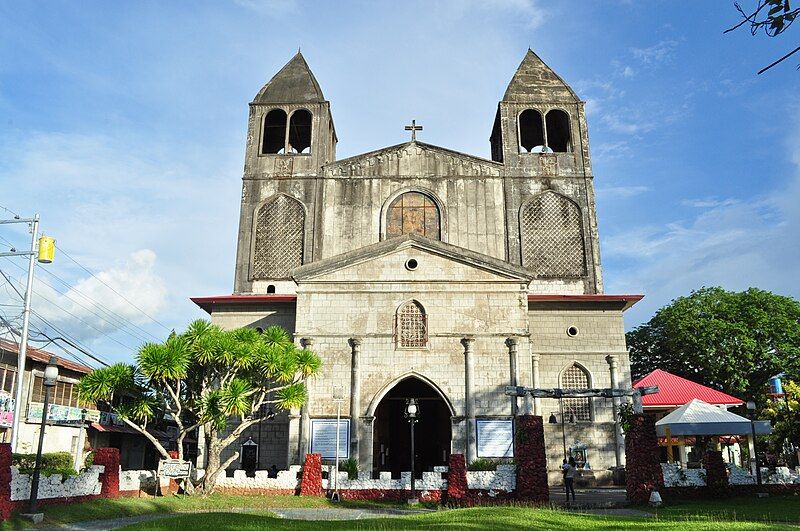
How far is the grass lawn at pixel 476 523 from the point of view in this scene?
1277cm

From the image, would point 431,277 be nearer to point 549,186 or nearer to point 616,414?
point 616,414

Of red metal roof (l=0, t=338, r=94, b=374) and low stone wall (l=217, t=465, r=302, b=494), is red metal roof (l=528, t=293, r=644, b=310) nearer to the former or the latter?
low stone wall (l=217, t=465, r=302, b=494)

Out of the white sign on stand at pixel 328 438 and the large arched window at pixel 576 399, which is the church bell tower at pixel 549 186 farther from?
the white sign on stand at pixel 328 438

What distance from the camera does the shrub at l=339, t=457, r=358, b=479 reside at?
77.8 feet

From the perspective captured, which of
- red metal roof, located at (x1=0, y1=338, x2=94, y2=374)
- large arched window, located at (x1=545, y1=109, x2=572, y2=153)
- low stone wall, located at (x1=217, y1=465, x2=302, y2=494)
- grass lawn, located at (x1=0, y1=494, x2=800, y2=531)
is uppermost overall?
large arched window, located at (x1=545, y1=109, x2=572, y2=153)

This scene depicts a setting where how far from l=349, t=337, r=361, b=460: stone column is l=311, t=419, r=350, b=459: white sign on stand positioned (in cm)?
26

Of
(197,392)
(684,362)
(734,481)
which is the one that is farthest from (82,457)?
(684,362)

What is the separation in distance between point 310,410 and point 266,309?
23.6 ft

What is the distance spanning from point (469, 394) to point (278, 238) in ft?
47.3

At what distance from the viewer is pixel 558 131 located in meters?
39.2

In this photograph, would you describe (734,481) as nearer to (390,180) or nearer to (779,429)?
(779,429)

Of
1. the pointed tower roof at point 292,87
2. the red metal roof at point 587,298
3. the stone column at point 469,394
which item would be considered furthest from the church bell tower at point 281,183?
the red metal roof at point 587,298

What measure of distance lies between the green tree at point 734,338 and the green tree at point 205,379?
104 feet

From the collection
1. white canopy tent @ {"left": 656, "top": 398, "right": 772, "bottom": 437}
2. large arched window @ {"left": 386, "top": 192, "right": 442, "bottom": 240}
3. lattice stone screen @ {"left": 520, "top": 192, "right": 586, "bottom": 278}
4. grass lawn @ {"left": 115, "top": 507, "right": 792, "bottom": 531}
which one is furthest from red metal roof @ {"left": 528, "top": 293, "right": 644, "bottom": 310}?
grass lawn @ {"left": 115, "top": 507, "right": 792, "bottom": 531}
